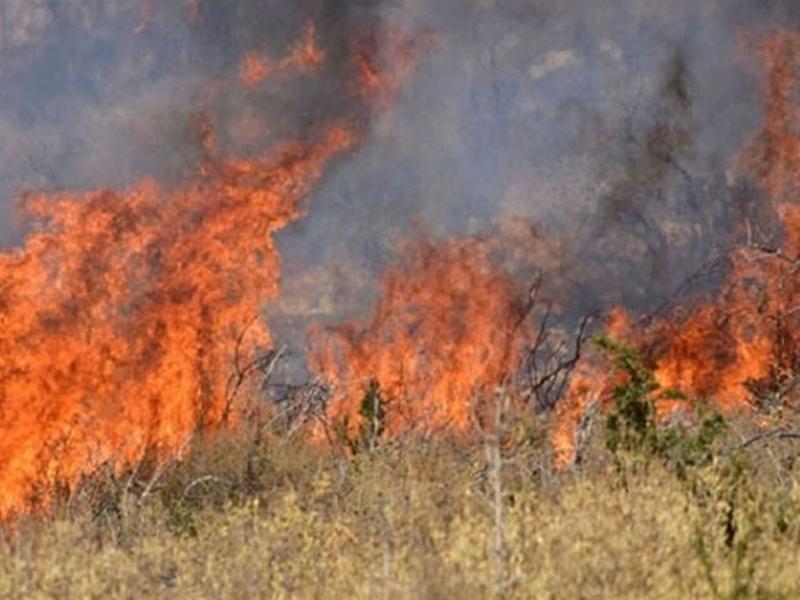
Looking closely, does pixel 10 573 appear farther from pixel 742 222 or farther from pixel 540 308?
pixel 742 222

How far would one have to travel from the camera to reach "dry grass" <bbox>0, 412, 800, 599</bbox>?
1048 centimetres

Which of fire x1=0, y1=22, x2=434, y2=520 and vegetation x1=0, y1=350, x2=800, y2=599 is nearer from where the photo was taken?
vegetation x1=0, y1=350, x2=800, y2=599

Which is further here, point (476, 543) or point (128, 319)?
point (128, 319)

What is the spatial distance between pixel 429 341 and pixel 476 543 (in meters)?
19.8

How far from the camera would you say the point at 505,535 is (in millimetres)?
10812

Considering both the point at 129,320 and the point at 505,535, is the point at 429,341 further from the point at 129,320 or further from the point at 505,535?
the point at 505,535

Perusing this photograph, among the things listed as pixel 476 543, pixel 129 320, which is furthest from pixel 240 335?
pixel 476 543

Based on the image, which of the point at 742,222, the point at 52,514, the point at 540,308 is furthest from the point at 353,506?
the point at 742,222

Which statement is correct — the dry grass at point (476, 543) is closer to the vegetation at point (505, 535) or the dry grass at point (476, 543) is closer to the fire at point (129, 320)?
the vegetation at point (505, 535)

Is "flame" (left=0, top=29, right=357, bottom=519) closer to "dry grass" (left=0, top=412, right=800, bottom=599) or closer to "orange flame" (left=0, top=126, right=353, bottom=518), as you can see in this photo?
"orange flame" (left=0, top=126, right=353, bottom=518)

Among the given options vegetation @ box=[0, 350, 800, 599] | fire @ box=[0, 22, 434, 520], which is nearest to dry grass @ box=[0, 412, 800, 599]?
vegetation @ box=[0, 350, 800, 599]

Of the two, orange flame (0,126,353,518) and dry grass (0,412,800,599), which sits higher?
orange flame (0,126,353,518)

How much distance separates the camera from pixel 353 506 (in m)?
17.3

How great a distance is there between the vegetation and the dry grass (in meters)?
0.03
